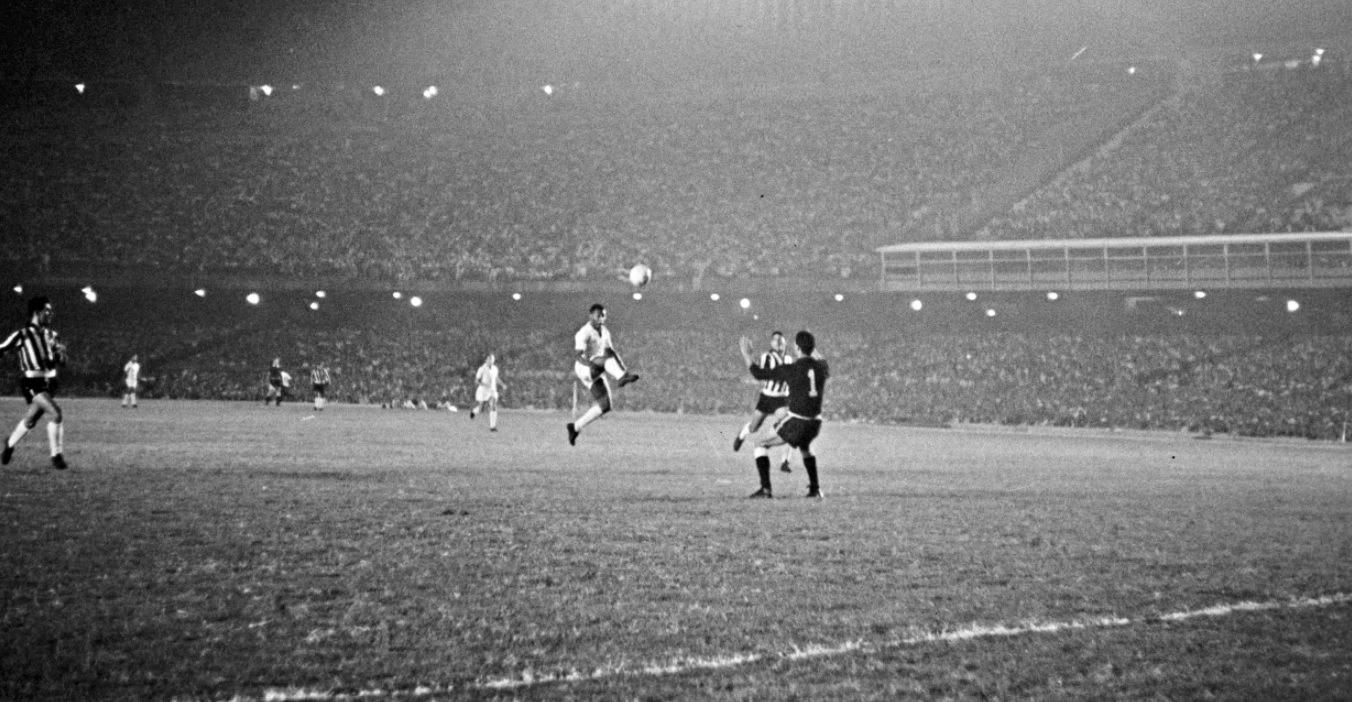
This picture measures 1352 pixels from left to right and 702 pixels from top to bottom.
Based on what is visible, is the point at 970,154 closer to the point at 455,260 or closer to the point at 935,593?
the point at 455,260

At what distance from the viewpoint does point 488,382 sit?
32.4 meters

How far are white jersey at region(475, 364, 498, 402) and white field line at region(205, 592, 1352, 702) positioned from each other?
24280 mm

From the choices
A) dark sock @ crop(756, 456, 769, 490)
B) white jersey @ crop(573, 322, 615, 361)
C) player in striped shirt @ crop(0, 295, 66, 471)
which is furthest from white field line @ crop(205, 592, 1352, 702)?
player in striped shirt @ crop(0, 295, 66, 471)

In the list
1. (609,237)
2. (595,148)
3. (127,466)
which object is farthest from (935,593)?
(595,148)

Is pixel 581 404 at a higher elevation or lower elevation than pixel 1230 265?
lower

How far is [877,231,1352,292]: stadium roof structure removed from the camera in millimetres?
44656

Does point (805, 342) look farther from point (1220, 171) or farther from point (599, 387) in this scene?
point (1220, 171)

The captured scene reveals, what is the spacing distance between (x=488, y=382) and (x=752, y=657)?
88.0ft

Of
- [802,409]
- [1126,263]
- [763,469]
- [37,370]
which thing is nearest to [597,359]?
[763,469]

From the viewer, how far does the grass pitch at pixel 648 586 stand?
5797 millimetres

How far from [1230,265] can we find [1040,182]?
10860 mm

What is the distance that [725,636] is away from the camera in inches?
261

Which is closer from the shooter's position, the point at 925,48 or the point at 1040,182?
the point at 1040,182

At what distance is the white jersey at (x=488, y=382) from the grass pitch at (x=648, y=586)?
13.8m
